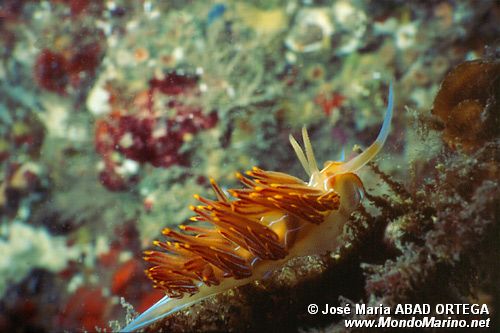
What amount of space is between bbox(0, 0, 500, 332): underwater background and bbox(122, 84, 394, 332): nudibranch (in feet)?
1.26

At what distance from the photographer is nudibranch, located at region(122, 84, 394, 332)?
6.72ft

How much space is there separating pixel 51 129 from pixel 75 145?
0.21 m

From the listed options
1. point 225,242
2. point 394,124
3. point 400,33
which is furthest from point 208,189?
point 400,33

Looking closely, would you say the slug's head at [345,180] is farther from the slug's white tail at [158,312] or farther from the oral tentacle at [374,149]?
the slug's white tail at [158,312]

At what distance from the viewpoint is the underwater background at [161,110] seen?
280 cm

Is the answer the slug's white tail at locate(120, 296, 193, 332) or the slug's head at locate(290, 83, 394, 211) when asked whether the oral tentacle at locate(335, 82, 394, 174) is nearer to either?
the slug's head at locate(290, 83, 394, 211)

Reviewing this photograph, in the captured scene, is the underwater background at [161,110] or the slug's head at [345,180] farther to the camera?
the underwater background at [161,110]

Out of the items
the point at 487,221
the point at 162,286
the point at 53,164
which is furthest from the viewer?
the point at 53,164

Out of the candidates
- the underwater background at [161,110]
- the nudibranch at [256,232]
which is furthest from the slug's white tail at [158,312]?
the underwater background at [161,110]

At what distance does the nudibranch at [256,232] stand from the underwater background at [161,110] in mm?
383

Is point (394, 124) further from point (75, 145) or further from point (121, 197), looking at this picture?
point (75, 145)

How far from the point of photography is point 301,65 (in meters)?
3.01

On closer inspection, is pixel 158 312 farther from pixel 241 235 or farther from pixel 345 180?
pixel 345 180

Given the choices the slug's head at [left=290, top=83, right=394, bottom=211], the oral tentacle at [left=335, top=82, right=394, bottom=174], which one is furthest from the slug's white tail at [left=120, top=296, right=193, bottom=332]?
the oral tentacle at [left=335, top=82, right=394, bottom=174]
